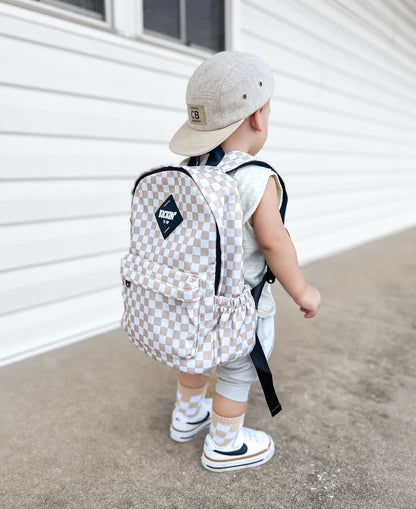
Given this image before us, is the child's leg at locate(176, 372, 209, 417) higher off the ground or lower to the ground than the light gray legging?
lower

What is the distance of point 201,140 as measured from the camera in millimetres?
1195

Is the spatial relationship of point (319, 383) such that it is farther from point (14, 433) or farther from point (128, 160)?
point (128, 160)

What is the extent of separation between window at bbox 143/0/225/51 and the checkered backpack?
152 centimetres

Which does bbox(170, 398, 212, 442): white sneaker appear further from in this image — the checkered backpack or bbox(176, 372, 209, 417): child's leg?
the checkered backpack

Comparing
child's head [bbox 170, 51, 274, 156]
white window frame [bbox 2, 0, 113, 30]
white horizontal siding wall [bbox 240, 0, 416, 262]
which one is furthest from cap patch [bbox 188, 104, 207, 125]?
white horizontal siding wall [bbox 240, 0, 416, 262]

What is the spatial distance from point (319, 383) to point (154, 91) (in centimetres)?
167

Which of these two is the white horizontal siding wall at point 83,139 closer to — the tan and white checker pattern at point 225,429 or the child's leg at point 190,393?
the child's leg at point 190,393

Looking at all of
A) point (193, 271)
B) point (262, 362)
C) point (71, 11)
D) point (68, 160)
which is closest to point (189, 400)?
point (262, 362)

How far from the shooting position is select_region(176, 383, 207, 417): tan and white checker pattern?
4.70 feet

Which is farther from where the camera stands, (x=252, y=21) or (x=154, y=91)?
(x=252, y=21)

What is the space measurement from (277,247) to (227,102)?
0.39 m

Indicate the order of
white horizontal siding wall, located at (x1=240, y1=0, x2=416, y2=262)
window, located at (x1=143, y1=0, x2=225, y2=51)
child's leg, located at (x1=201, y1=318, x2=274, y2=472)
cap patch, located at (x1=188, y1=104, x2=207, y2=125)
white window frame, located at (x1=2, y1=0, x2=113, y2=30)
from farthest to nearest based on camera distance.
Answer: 1. white horizontal siding wall, located at (x1=240, y1=0, x2=416, y2=262)
2. window, located at (x1=143, y1=0, x2=225, y2=51)
3. white window frame, located at (x1=2, y1=0, x2=113, y2=30)
4. child's leg, located at (x1=201, y1=318, x2=274, y2=472)
5. cap patch, located at (x1=188, y1=104, x2=207, y2=125)

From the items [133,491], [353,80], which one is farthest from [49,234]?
[353,80]

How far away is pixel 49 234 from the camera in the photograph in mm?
2092
